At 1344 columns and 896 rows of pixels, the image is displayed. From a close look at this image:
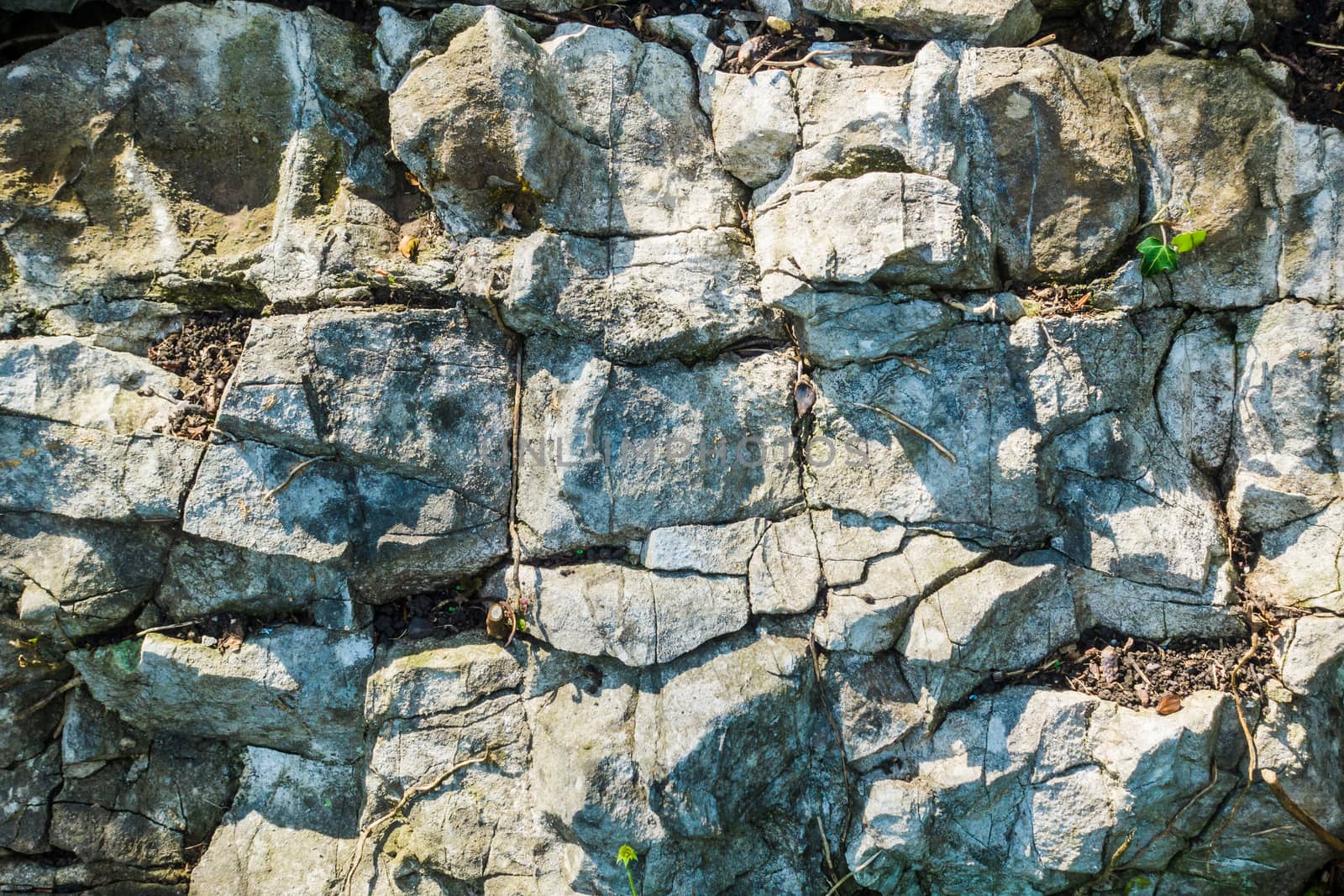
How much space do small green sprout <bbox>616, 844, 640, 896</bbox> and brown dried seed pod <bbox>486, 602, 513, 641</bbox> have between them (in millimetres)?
1080

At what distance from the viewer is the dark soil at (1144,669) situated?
384 centimetres

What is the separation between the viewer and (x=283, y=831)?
14.0ft

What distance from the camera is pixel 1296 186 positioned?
3.85 meters

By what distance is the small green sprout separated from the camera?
369cm

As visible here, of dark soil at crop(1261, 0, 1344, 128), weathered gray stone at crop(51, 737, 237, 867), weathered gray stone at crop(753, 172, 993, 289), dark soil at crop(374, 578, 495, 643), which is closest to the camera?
weathered gray stone at crop(753, 172, 993, 289)

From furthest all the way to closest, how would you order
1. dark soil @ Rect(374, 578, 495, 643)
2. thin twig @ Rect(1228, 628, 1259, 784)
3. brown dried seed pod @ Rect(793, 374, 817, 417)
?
dark soil @ Rect(374, 578, 495, 643) < brown dried seed pod @ Rect(793, 374, 817, 417) < thin twig @ Rect(1228, 628, 1259, 784)

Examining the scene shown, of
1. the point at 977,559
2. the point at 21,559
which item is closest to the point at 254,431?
the point at 21,559

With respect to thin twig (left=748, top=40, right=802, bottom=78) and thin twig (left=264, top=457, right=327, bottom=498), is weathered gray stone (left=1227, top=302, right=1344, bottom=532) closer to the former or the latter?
thin twig (left=748, top=40, right=802, bottom=78)

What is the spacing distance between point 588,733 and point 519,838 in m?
0.67

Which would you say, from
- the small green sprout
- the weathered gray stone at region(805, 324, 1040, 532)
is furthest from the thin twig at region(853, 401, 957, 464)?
the small green sprout

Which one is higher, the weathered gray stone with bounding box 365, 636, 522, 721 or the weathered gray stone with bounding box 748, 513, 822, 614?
the weathered gray stone with bounding box 748, 513, 822, 614

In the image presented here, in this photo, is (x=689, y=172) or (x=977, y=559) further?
(x=689, y=172)

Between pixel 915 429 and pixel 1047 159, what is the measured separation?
1.34 m

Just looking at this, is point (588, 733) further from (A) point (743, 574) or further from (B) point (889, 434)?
(B) point (889, 434)
